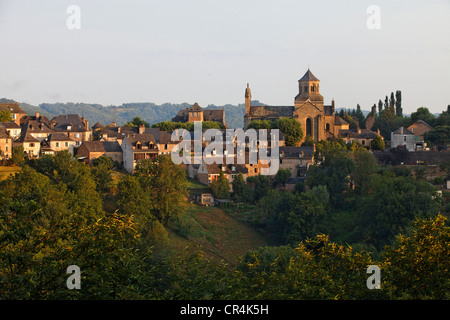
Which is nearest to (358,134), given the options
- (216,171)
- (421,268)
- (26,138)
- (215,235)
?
(216,171)

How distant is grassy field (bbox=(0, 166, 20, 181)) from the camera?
171 feet

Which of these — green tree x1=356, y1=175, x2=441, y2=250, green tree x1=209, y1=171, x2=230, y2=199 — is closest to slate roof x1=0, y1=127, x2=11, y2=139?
green tree x1=209, y1=171, x2=230, y2=199

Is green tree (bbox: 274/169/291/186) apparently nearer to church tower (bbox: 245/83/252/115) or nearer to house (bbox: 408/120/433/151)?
house (bbox: 408/120/433/151)

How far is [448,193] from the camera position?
55406 mm

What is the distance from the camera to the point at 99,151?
208 ft

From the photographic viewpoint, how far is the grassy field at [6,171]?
52.1 m

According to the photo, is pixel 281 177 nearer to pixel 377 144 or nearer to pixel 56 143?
pixel 377 144

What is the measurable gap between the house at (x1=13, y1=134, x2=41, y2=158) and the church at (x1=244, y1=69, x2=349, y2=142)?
35275 millimetres

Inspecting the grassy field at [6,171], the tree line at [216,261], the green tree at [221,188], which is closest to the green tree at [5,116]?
the tree line at [216,261]

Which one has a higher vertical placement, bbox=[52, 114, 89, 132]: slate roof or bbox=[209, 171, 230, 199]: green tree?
bbox=[52, 114, 89, 132]: slate roof
